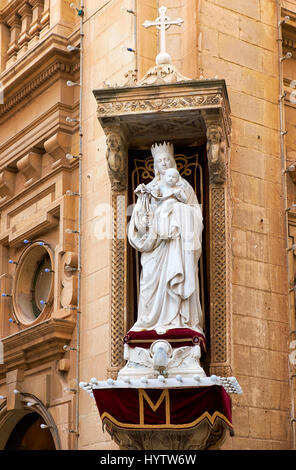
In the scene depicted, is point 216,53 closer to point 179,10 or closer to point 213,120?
point 179,10

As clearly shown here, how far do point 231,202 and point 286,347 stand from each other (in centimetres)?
175

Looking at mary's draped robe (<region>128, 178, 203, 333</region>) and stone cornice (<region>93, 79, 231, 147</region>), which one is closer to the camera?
mary's draped robe (<region>128, 178, 203, 333</region>)

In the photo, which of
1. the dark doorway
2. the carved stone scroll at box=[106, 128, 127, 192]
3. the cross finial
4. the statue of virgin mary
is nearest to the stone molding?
the dark doorway

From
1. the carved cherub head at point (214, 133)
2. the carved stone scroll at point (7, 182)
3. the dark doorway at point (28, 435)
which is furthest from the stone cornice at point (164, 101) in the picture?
the dark doorway at point (28, 435)

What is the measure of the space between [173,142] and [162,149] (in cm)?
24

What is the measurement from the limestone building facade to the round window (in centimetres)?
2

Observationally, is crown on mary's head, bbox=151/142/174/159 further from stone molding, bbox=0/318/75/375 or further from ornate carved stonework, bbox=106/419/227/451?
ornate carved stonework, bbox=106/419/227/451

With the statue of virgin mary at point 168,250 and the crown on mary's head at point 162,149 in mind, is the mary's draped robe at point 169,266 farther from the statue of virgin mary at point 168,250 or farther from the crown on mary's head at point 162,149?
the crown on mary's head at point 162,149

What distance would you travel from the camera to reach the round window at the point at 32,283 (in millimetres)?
14734

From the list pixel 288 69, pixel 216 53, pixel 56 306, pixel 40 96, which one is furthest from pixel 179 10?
pixel 56 306

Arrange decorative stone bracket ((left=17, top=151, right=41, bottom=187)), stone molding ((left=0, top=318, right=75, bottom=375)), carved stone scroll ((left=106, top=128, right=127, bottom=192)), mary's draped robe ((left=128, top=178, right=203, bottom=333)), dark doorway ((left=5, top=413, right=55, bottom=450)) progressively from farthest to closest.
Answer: decorative stone bracket ((left=17, top=151, right=41, bottom=187))
dark doorway ((left=5, top=413, right=55, bottom=450))
stone molding ((left=0, top=318, right=75, bottom=375))
carved stone scroll ((left=106, top=128, right=127, bottom=192))
mary's draped robe ((left=128, top=178, right=203, bottom=333))

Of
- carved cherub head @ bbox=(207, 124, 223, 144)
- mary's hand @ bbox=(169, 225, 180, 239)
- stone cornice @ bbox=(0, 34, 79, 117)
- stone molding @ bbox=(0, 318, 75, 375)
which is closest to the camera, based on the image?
mary's hand @ bbox=(169, 225, 180, 239)

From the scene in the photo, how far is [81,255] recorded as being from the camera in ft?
43.8

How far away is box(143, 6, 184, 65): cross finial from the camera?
1181 cm
